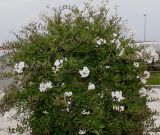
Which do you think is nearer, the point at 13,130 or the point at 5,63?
the point at 13,130

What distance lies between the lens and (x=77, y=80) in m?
4.74

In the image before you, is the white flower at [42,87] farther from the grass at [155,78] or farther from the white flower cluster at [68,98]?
the grass at [155,78]

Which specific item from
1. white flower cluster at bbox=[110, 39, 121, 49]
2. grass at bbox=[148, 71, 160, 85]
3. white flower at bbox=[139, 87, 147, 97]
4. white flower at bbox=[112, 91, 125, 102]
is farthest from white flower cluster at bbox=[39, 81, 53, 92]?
grass at bbox=[148, 71, 160, 85]

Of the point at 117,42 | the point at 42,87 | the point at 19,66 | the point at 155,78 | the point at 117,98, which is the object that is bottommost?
the point at 155,78

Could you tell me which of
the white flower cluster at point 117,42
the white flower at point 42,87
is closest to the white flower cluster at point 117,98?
the white flower cluster at point 117,42

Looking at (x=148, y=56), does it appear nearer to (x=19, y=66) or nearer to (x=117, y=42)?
(x=117, y=42)

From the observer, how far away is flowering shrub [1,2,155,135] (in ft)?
15.1

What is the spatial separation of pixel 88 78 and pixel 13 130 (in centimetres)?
82

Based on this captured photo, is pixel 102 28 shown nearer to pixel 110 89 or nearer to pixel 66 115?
pixel 110 89

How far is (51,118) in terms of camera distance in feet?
15.2

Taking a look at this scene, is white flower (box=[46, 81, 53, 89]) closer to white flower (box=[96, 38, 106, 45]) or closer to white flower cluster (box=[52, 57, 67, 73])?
white flower cluster (box=[52, 57, 67, 73])

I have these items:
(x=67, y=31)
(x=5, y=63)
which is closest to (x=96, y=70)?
(x=67, y=31)

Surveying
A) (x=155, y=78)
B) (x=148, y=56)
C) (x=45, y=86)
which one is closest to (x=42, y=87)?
(x=45, y=86)

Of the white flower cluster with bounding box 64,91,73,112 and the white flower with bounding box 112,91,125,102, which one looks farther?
the white flower with bounding box 112,91,125,102
